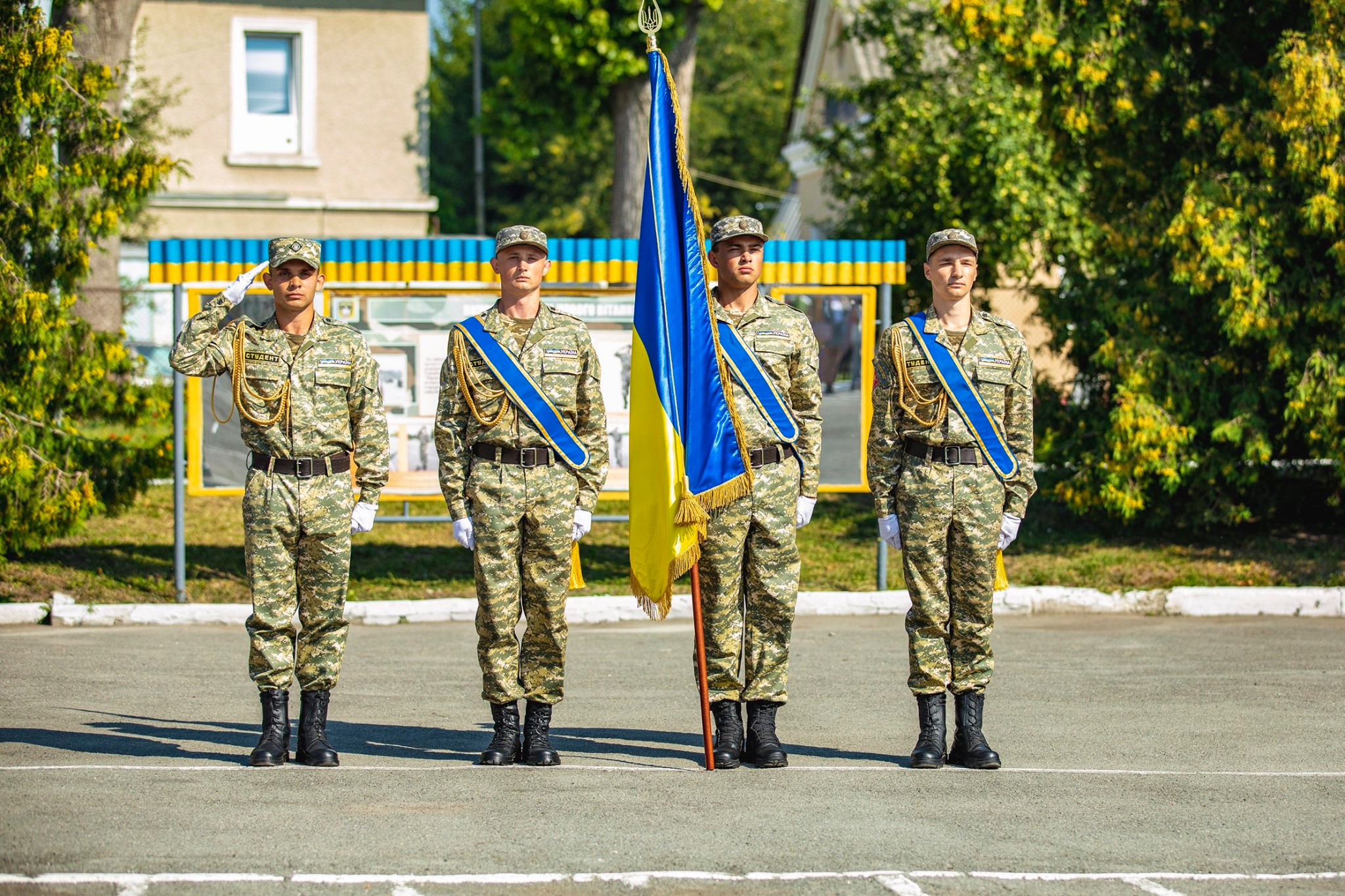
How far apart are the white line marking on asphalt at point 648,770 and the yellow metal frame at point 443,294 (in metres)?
→ 4.75

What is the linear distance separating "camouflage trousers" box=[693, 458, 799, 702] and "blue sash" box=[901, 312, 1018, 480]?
78 centimetres

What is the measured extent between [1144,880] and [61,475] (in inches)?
338

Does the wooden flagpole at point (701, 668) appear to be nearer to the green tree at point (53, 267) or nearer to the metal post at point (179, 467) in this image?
the metal post at point (179, 467)

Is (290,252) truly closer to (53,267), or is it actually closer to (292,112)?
(53,267)

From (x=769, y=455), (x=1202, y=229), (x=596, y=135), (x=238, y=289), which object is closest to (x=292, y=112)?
(x=1202, y=229)

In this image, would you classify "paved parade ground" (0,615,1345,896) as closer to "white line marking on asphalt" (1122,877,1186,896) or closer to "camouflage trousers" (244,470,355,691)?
"white line marking on asphalt" (1122,877,1186,896)

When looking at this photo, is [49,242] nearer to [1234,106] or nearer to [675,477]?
[675,477]

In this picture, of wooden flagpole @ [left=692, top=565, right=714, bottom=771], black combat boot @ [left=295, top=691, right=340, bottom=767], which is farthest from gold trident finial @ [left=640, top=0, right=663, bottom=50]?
black combat boot @ [left=295, top=691, right=340, bottom=767]

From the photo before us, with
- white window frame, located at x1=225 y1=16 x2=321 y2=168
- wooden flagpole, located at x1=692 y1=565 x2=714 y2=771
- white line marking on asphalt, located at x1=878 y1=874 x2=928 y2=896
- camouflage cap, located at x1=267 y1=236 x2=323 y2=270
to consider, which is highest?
white window frame, located at x1=225 y1=16 x2=321 y2=168

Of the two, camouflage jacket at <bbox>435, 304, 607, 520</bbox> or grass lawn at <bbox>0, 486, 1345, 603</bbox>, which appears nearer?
camouflage jacket at <bbox>435, 304, 607, 520</bbox>

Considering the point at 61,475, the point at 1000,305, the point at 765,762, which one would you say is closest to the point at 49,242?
the point at 61,475

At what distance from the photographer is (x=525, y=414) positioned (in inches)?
252

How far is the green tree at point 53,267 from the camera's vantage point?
10.5 m

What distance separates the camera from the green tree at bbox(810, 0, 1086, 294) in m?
17.4
